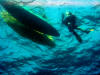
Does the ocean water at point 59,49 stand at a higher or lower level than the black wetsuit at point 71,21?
higher

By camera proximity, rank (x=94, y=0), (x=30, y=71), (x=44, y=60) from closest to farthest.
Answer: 1. (x=94, y=0)
2. (x=44, y=60)
3. (x=30, y=71)

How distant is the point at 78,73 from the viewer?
19500 mm

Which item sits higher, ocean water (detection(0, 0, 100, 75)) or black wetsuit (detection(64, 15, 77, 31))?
ocean water (detection(0, 0, 100, 75))

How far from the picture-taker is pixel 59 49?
45.6 ft

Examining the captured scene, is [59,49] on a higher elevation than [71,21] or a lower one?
higher

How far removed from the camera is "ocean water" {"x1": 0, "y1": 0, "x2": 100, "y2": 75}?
27.9ft

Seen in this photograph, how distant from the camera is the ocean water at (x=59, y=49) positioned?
8.51 m

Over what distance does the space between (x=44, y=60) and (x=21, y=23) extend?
14.5 meters

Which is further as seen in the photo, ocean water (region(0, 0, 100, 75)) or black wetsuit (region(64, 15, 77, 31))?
ocean water (region(0, 0, 100, 75))

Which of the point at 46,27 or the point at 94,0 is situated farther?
the point at 94,0

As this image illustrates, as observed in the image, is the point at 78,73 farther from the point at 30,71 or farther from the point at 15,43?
the point at 15,43

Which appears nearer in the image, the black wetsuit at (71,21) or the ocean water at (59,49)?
the black wetsuit at (71,21)

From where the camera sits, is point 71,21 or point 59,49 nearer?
point 71,21

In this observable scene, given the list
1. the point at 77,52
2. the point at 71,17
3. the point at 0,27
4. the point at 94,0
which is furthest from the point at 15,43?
the point at 71,17
